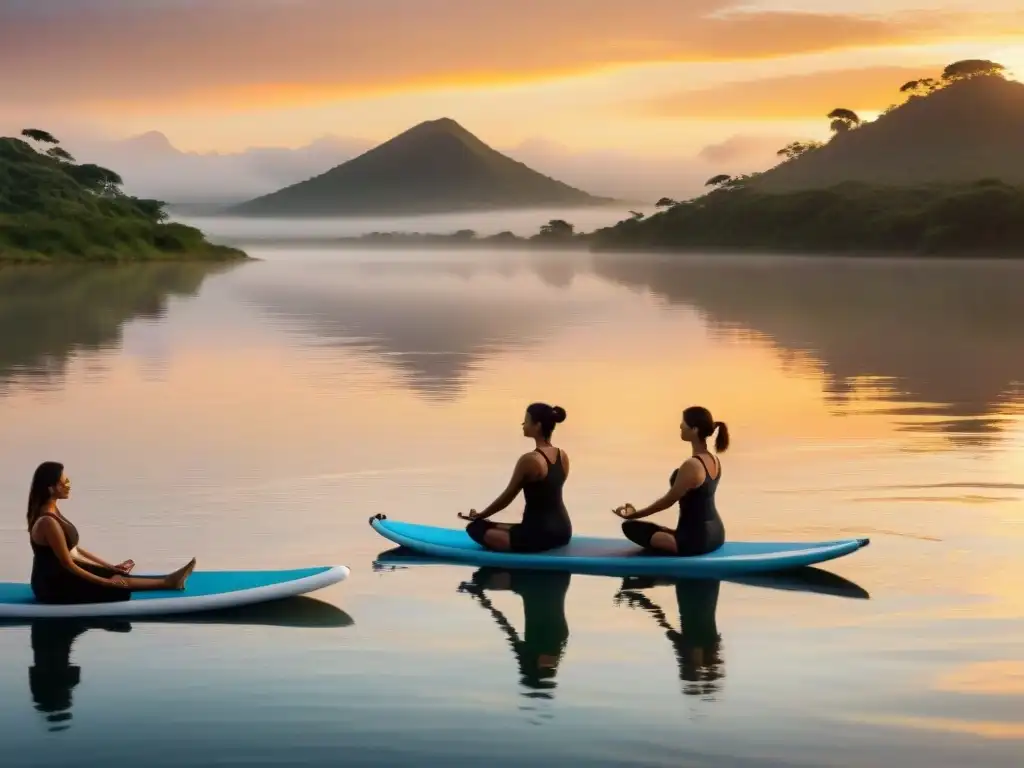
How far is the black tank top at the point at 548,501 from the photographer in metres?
14.6

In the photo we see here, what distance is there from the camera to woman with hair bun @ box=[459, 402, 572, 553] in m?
14.4

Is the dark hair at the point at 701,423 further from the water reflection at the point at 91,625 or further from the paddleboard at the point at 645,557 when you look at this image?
the water reflection at the point at 91,625

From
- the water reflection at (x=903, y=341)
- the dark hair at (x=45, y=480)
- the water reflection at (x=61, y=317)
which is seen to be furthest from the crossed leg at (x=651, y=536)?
the water reflection at (x=61, y=317)

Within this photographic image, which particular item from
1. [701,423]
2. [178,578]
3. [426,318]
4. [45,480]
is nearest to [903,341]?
[426,318]

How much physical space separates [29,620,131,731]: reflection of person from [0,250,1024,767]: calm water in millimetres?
36

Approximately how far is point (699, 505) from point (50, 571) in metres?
5.65

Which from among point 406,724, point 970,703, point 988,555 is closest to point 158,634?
point 406,724

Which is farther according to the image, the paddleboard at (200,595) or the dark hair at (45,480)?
the paddleboard at (200,595)

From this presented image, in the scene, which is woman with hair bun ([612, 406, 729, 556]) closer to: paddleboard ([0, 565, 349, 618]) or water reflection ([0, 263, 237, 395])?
paddleboard ([0, 565, 349, 618])

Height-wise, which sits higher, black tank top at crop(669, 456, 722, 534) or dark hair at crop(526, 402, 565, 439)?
dark hair at crop(526, 402, 565, 439)

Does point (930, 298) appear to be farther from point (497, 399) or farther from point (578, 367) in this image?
point (497, 399)

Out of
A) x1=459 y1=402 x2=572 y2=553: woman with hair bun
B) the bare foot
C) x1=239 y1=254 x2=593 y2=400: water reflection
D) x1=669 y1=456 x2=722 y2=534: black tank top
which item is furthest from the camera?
x1=239 y1=254 x2=593 y2=400: water reflection

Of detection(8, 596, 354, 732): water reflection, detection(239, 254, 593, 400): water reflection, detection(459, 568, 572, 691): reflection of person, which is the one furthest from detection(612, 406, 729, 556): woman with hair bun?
detection(239, 254, 593, 400): water reflection

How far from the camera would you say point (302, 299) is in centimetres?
7331
